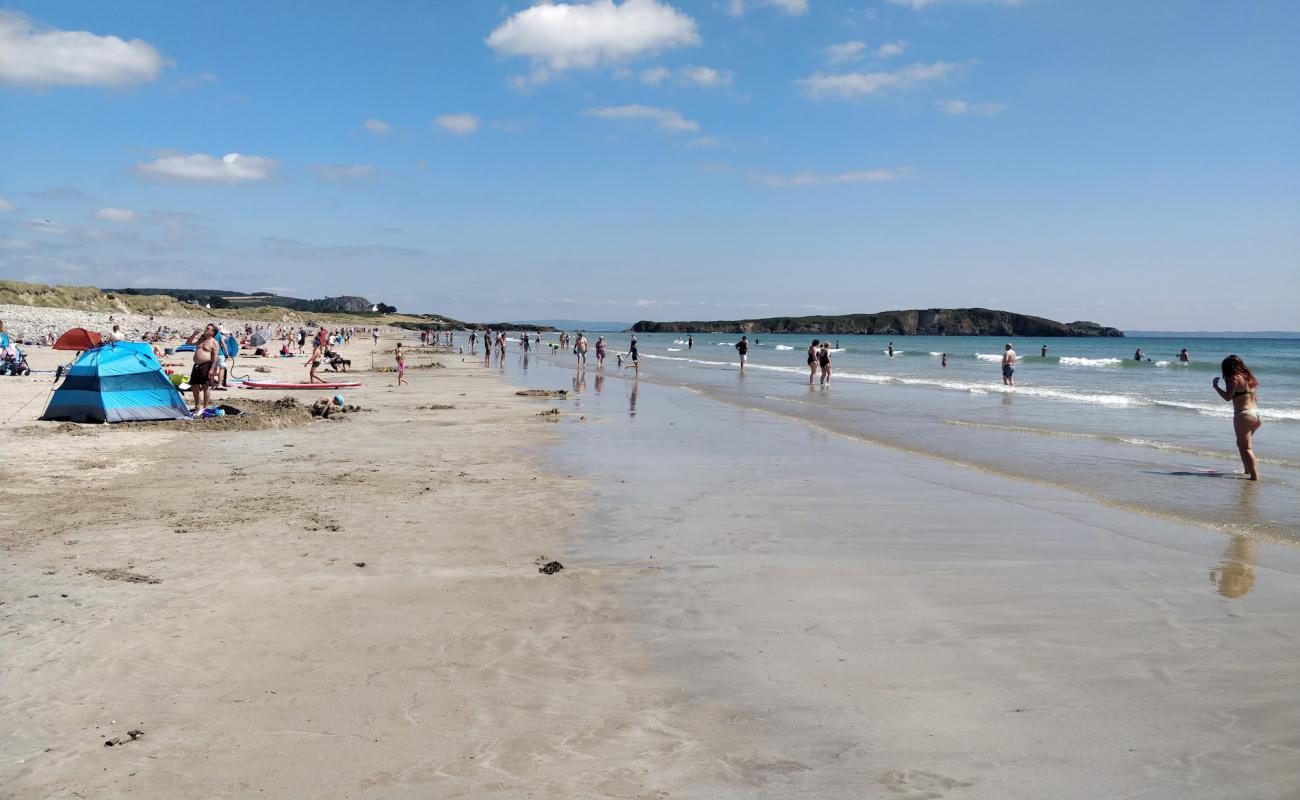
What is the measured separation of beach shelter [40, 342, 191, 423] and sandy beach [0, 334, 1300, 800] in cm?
492

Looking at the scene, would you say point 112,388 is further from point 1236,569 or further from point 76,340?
point 1236,569

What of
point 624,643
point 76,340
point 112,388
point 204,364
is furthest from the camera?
point 76,340

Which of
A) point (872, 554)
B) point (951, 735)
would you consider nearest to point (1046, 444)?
point (872, 554)

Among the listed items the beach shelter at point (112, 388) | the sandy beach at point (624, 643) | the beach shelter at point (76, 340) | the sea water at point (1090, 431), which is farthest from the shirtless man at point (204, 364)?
the sea water at point (1090, 431)

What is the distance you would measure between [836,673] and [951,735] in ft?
2.94

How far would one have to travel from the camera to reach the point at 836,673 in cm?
512

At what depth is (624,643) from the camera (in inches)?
220

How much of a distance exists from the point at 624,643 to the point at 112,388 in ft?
47.0

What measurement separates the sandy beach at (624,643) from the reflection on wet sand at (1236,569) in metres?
0.05

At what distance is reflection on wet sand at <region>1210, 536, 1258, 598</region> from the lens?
700cm

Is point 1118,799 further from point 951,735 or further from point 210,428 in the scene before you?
point 210,428

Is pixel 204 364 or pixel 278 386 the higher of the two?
pixel 204 364

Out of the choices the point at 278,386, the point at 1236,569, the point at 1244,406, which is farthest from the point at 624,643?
the point at 278,386

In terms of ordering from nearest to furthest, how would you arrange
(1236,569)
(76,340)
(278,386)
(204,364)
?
(1236,569) → (204,364) → (278,386) → (76,340)
